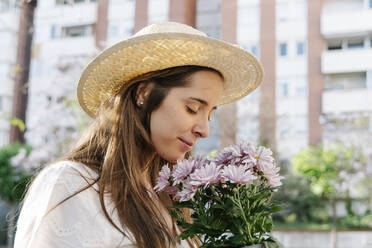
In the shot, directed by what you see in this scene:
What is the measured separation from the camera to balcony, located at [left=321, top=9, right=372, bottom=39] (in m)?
9.77

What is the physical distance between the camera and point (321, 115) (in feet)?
33.9

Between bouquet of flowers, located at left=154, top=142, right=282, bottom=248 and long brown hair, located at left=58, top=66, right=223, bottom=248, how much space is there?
0.43 ft

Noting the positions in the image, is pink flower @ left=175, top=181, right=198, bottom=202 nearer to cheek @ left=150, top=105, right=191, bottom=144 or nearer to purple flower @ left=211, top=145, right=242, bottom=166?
purple flower @ left=211, top=145, right=242, bottom=166

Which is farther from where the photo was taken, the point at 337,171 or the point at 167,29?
the point at 337,171

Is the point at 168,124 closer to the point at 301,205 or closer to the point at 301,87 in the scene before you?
the point at 301,205

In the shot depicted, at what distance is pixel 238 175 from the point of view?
716 millimetres

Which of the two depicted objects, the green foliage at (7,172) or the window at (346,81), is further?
the window at (346,81)

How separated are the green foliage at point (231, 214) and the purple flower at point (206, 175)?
0.05 feet

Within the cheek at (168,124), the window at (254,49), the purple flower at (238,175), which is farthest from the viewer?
the window at (254,49)

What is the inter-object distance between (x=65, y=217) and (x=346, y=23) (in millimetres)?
10263

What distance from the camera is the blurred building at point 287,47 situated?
31.8ft

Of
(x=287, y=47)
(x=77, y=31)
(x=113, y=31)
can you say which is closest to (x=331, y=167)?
(x=287, y=47)

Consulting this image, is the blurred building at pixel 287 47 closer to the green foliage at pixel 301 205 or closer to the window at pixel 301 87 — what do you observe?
the window at pixel 301 87

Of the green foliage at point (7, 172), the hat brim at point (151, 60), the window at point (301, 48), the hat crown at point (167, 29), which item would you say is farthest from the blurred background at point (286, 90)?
the hat crown at point (167, 29)
